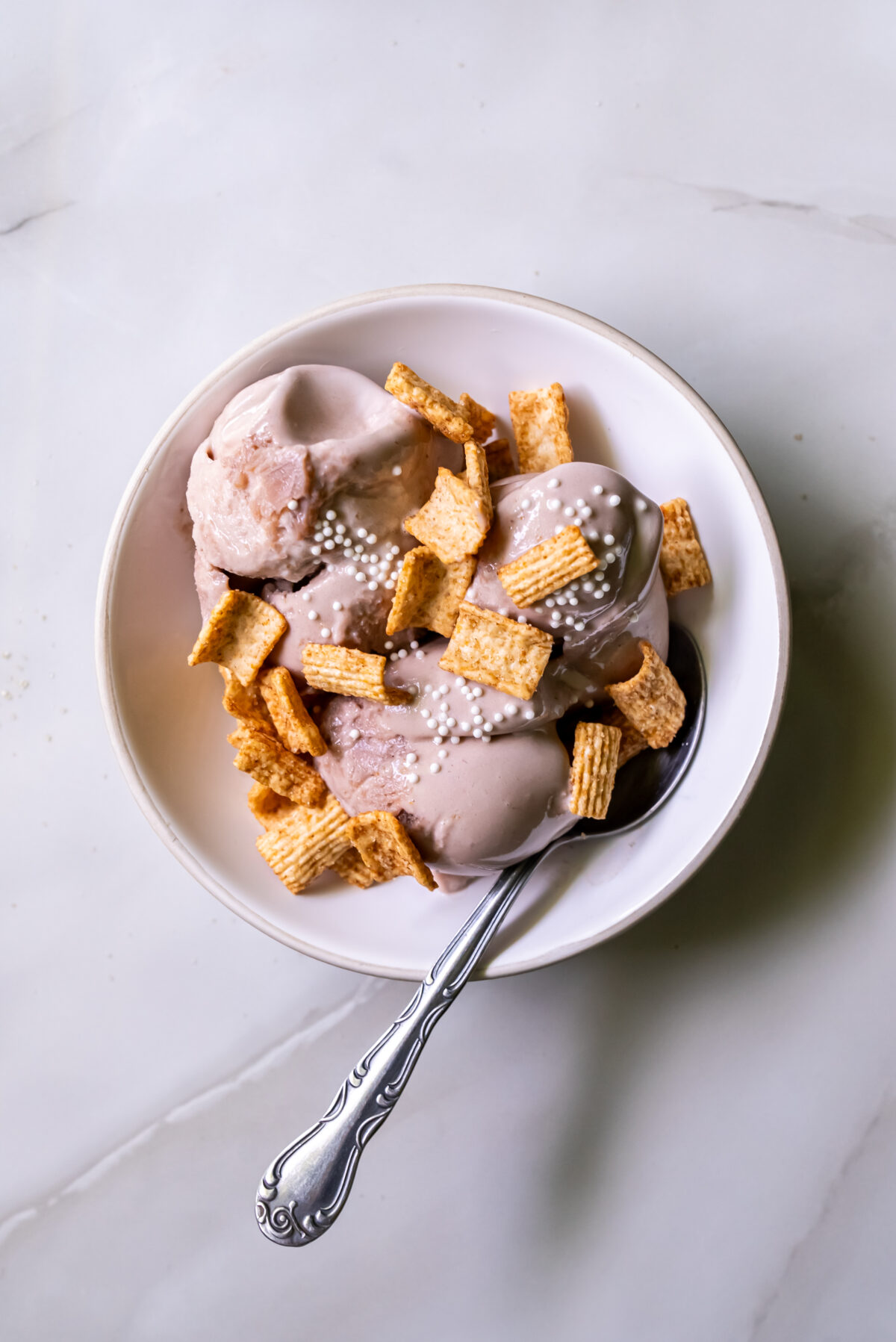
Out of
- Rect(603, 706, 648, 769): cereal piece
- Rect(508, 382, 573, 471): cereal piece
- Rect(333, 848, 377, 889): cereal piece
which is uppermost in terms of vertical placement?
Rect(508, 382, 573, 471): cereal piece

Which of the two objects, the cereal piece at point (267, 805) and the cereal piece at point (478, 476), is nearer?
the cereal piece at point (478, 476)

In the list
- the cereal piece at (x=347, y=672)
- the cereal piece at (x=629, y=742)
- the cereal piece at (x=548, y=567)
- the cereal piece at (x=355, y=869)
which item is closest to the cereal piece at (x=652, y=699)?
the cereal piece at (x=629, y=742)

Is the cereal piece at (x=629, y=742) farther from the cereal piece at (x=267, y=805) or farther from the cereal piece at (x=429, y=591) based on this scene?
the cereal piece at (x=267, y=805)

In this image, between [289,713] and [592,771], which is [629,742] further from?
[289,713]

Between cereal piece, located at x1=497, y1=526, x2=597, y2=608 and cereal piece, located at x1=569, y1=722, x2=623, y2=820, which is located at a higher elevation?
cereal piece, located at x1=497, y1=526, x2=597, y2=608

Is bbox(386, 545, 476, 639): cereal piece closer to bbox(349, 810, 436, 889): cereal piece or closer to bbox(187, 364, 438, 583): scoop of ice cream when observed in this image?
bbox(187, 364, 438, 583): scoop of ice cream

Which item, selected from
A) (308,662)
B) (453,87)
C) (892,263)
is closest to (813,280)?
(892,263)

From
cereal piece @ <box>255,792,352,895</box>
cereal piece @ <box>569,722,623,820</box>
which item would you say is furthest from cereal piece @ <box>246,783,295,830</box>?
cereal piece @ <box>569,722,623,820</box>
